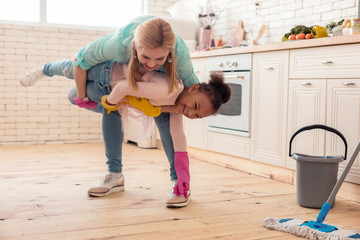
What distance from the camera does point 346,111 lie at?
249cm

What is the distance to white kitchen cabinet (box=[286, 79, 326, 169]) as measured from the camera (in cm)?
266

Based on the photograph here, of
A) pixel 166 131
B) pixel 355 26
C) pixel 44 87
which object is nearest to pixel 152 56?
pixel 166 131

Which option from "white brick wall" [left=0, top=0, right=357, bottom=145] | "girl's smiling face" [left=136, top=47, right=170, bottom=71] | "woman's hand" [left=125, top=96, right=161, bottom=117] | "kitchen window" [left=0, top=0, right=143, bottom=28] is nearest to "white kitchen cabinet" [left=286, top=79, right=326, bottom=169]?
"woman's hand" [left=125, top=96, right=161, bottom=117]

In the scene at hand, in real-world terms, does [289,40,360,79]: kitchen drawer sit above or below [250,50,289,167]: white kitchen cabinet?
above

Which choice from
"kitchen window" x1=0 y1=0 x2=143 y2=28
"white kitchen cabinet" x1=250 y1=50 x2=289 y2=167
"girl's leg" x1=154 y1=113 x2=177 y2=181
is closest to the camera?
"girl's leg" x1=154 y1=113 x2=177 y2=181

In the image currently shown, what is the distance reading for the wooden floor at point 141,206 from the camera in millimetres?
1827

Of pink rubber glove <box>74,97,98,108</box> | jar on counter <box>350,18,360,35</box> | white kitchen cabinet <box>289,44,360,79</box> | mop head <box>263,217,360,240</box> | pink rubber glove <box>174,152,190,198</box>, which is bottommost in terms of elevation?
mop head <box>263,217,360,240</box>

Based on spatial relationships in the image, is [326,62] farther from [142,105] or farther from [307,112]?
[142,105]

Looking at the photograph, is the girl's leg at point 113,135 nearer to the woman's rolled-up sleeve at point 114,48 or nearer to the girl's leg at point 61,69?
the girl's leg at point 61,69

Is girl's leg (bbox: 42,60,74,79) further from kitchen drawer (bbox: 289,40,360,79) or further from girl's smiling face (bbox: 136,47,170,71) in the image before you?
kitchen drawer (bbox: 289,40,360,79)

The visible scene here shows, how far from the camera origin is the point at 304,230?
179 centimetres

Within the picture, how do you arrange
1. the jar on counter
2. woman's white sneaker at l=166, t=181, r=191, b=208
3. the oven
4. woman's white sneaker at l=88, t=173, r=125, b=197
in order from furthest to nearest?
the oven
the jar on counter
woman's white sneaker at l=88, t=173, r=125, b=197
woman's white sneaker at l=166, t=181, r=191, b=208

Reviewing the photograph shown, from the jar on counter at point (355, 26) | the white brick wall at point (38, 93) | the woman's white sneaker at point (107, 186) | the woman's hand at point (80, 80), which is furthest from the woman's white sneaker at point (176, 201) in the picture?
the white brick wall at point (38, 93)

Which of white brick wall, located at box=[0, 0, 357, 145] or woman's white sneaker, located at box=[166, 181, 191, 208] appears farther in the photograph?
white brick wall, located at box=[0, 0, 357, 145]
